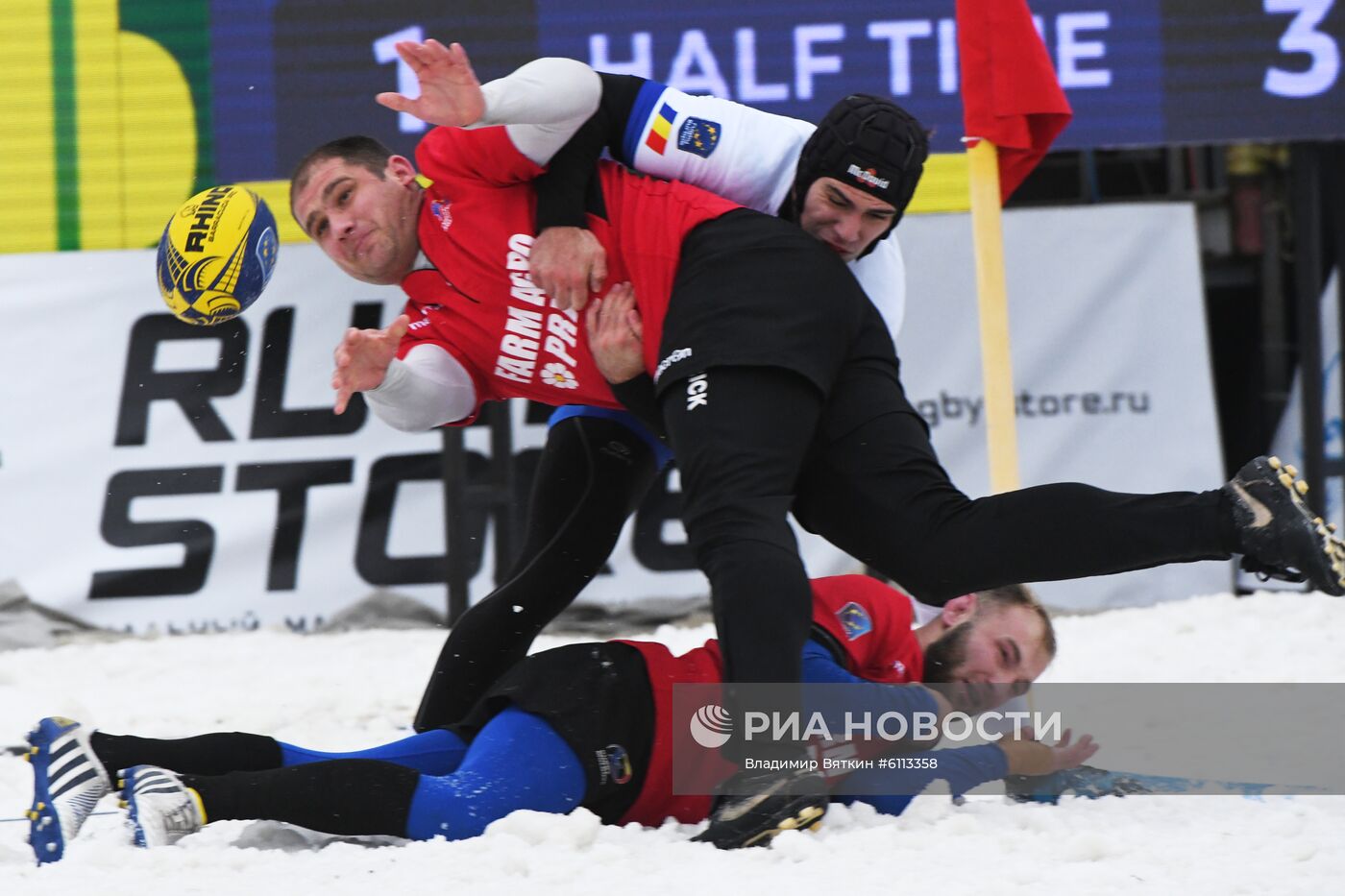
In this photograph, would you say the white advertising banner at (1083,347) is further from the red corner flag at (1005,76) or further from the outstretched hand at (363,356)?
the outstretched hand at (363,356)

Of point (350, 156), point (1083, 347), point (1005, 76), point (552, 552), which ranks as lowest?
point (552, 552)

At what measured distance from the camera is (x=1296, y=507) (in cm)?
211

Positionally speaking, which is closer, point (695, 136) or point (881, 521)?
point (881, 521)

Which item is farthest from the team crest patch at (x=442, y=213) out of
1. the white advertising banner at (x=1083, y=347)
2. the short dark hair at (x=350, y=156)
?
the white advertising banner at (x=1083, y=347)

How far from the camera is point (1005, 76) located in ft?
10.5

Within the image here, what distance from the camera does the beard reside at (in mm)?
2609

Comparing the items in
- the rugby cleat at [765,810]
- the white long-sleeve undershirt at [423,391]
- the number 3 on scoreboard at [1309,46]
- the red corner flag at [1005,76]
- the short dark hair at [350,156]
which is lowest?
the rugby cleat at [765,810]

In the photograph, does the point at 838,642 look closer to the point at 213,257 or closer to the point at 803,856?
the point at 803,856

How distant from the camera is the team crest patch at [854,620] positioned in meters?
2.52

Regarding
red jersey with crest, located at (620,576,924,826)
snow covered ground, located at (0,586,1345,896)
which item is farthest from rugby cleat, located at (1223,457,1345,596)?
red jersey with crest, located at (620,576,924,826)

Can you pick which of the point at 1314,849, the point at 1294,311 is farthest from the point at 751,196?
the point at 1294,311

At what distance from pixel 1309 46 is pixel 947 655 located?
2.83 m

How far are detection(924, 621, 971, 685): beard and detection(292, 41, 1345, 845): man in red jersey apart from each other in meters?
0.34

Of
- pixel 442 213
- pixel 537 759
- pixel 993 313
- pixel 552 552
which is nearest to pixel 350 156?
pixel 442 213
